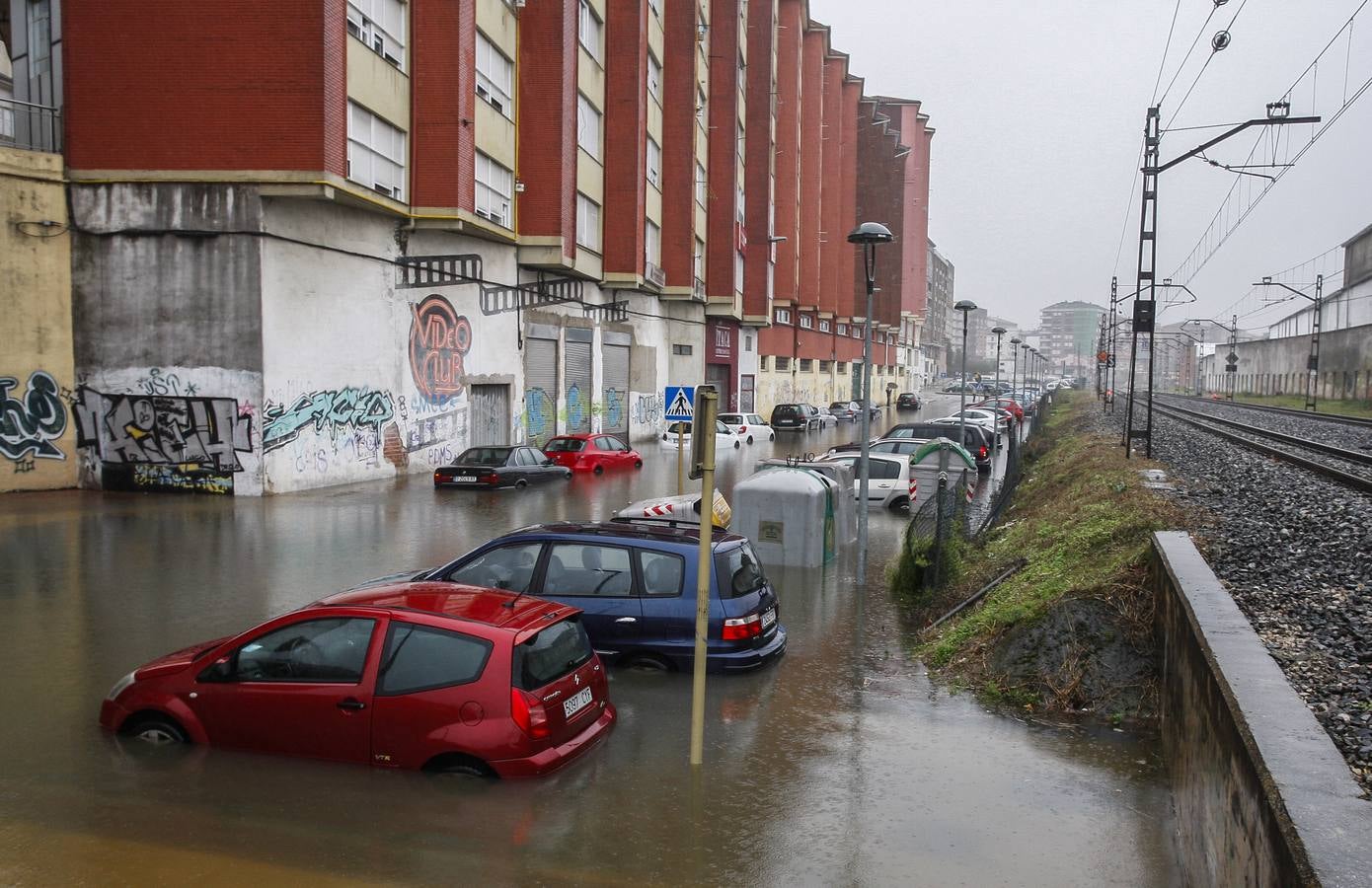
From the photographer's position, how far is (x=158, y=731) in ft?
23.1

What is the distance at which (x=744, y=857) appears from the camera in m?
5.73

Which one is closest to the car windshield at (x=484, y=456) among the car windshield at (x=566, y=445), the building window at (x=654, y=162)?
the car windshield at (x=566, y=445)

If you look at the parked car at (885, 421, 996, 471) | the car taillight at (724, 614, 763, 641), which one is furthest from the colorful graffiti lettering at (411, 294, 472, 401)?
the car taillight at (724, 614, 763, 641)

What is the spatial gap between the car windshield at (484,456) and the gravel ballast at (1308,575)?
50.7 feet

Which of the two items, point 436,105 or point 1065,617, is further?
point 436,105

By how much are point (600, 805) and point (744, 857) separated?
105cm

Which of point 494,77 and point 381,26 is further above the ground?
point 494,77

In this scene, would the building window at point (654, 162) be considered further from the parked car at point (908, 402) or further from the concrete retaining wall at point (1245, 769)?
the parked car at point (908, 402)

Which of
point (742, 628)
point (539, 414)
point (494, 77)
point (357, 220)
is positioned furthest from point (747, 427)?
point (742, 628)

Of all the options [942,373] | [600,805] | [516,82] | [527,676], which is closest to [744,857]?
[600,805]

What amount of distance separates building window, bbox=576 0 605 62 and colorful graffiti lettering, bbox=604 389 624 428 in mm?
12468

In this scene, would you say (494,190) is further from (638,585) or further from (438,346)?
(638,585)

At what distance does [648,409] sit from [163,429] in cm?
2523

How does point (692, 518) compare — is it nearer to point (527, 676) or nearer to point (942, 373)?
point (527, 676)
